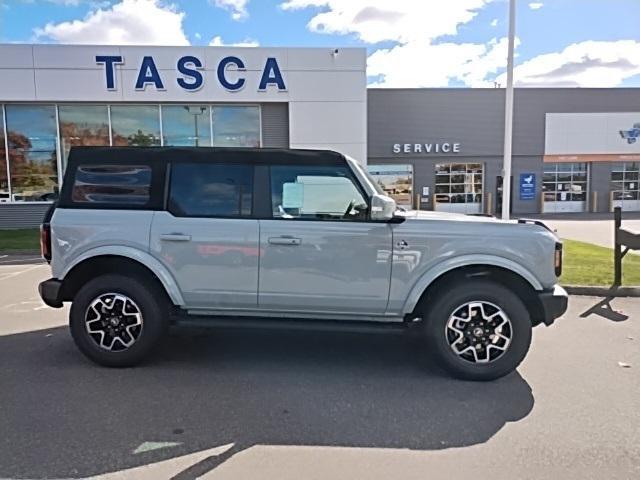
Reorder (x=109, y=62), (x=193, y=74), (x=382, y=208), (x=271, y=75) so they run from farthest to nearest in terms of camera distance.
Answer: (x=271, y=75) → (x=193, y=74) → (x=109, y=62) → (x=382, y=208)

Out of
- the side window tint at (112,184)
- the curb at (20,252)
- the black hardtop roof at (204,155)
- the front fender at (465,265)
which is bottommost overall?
the curb at (20,252)

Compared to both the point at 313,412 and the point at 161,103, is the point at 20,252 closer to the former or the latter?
the point at 161,103

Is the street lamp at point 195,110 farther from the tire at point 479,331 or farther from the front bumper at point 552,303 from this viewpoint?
the front bumper at point 552,303

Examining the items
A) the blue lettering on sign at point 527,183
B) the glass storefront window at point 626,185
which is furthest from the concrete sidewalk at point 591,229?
the blue lettering on sign at point 527,183

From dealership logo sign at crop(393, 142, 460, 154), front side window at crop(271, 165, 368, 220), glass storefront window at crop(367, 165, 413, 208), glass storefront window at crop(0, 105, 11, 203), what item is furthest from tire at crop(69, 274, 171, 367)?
dealership logo sign at crop(393, 142, 460, 154)

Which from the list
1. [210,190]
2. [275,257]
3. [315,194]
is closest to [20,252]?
[210,190]

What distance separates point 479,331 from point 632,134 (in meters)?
27.2

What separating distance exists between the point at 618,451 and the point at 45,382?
4439mm

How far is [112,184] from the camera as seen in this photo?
14.5 ft

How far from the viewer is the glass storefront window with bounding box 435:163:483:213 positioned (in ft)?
81.2

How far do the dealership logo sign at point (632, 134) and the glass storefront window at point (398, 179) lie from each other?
12.0 meters

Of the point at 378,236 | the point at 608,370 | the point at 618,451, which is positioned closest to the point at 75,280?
the point at 378,236

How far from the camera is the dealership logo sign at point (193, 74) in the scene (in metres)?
15.4

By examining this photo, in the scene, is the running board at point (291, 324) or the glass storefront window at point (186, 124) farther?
the glass storefront window at point (186, 124)
